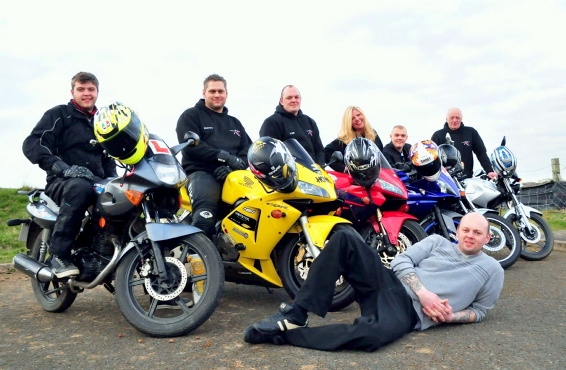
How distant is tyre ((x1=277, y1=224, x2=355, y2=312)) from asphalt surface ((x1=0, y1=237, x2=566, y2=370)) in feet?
0.61

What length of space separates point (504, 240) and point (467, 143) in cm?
253

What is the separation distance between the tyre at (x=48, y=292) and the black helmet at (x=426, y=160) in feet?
13.2

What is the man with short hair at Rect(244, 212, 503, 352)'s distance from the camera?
3.79 m

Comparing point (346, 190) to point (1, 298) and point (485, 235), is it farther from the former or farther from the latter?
point (1, 298)

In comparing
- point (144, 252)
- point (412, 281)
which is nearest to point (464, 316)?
point (412, 281)

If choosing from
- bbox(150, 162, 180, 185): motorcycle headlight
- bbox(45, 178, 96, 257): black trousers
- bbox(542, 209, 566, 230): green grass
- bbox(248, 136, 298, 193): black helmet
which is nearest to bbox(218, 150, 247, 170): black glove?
bbox(248, 136, 298, 193): black helmet

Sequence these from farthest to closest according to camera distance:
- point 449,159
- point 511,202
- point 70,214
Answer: point 511,202, point 449,159, point 70,214

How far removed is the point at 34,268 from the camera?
500cm

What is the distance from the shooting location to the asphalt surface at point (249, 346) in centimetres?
352

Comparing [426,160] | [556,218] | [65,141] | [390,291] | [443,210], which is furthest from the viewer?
[556,218]

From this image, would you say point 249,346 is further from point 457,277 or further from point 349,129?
point 349,129

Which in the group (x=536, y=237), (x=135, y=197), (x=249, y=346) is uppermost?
(x=135, y=197)

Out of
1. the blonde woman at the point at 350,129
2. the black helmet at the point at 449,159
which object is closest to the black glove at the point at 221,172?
the blonde woman at the point at 350,129

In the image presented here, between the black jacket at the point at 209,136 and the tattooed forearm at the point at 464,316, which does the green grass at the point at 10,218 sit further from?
the tattooed forearm at the point at 464,316
